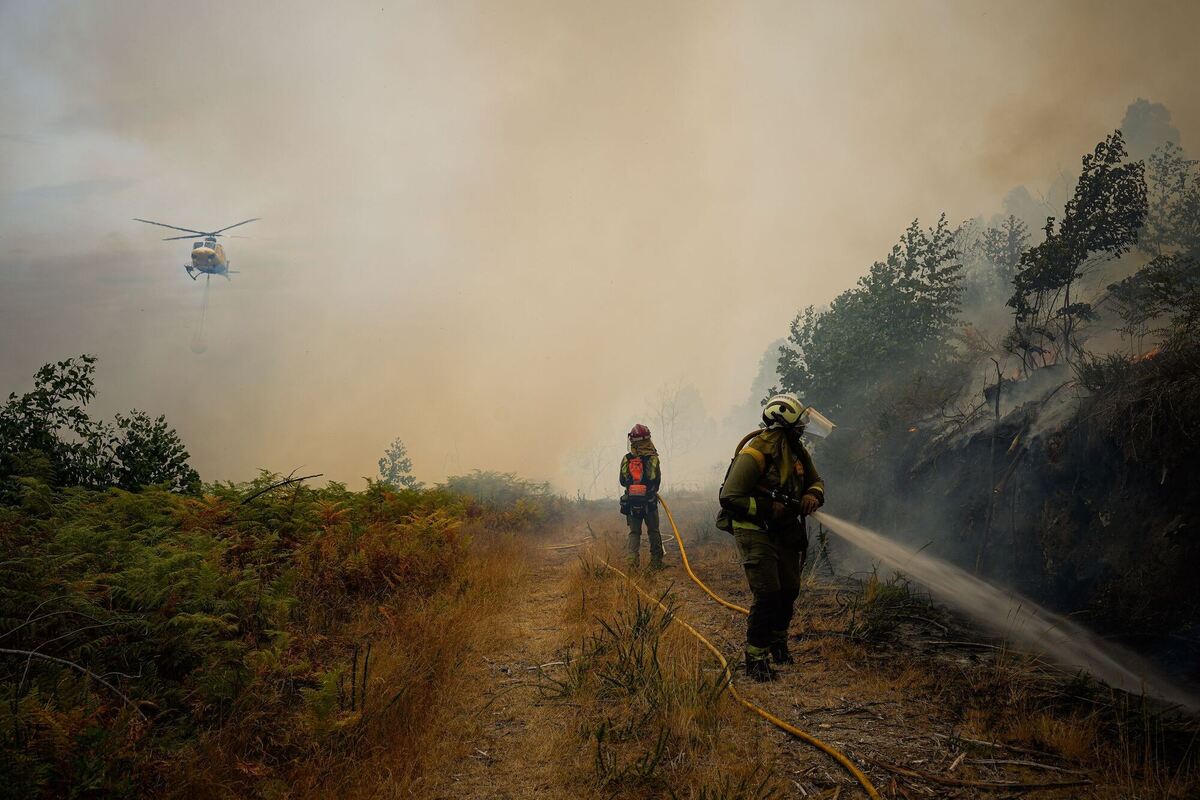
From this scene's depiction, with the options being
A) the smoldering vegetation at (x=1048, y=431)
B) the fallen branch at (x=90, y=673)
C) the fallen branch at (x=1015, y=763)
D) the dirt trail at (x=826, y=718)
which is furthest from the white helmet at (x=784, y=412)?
the smoldering vegetation at (x=1048, y=431)

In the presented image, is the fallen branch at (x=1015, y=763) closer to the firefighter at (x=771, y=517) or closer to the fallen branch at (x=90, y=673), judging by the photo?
the firefighter at (x=771, y=517)

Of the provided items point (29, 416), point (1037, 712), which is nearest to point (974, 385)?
point (1037, 712)

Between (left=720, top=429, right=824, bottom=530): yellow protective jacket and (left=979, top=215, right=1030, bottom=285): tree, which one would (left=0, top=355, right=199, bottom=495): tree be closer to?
(left=720, top=429, right=824, bottom=530): yellow protective jacket

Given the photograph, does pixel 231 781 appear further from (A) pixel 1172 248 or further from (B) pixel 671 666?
(A) pixel 1172 248

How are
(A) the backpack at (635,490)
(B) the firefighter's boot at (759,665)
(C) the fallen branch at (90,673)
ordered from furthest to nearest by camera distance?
(A) the backpack at (635,490) < (B) the firefighter's boot at (759,665) < (C) the fallen branch at (90,673)

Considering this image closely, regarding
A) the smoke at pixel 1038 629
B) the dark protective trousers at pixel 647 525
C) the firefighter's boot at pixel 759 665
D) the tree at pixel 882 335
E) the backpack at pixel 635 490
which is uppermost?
the tree at pixel 882 335

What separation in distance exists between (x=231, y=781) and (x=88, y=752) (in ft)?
2.32

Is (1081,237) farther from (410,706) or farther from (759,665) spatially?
(410,706)

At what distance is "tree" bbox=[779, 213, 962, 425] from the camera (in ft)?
72.4

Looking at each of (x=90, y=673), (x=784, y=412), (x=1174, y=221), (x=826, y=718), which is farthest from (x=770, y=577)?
(x=1174, y=221)

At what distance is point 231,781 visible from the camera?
305 centimetres

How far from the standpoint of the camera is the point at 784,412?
5.57 m

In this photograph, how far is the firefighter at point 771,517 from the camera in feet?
17.3

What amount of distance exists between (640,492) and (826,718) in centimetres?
618
